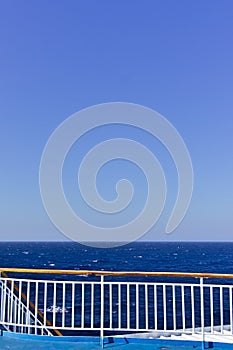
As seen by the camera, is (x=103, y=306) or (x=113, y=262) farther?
(x=113, y=262)

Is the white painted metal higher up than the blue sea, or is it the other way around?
the white painted metal

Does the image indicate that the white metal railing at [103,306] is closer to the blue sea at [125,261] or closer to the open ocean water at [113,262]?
the open ocean water at [113,262]

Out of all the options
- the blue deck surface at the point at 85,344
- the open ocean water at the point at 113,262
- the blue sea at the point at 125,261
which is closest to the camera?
the blue deck surface at the point at 85,344

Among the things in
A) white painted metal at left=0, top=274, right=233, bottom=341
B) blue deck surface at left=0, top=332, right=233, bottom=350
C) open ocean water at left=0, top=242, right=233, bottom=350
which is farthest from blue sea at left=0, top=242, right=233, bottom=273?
blue deck surface at left=0, top=332, right=233, bottom=350

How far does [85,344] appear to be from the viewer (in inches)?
205

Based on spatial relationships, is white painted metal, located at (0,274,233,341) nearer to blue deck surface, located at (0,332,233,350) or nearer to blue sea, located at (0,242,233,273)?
blue deck surface, located at (0,332,233,350)

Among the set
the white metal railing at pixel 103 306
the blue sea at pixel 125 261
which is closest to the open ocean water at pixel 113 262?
the blue sea at pixel 125 261

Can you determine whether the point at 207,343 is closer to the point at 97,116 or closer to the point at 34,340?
the point at 34,340

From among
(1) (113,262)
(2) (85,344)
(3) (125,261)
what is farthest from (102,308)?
(3) (125,261)

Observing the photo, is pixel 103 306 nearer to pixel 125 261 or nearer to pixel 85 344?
pixel 85 344

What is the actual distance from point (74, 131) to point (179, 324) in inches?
376

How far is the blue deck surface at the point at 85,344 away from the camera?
5023 mm

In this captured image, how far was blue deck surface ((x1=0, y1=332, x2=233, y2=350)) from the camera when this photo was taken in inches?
198

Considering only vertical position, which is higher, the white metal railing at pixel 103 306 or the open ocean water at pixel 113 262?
the white metal railing at pixel 103 306
